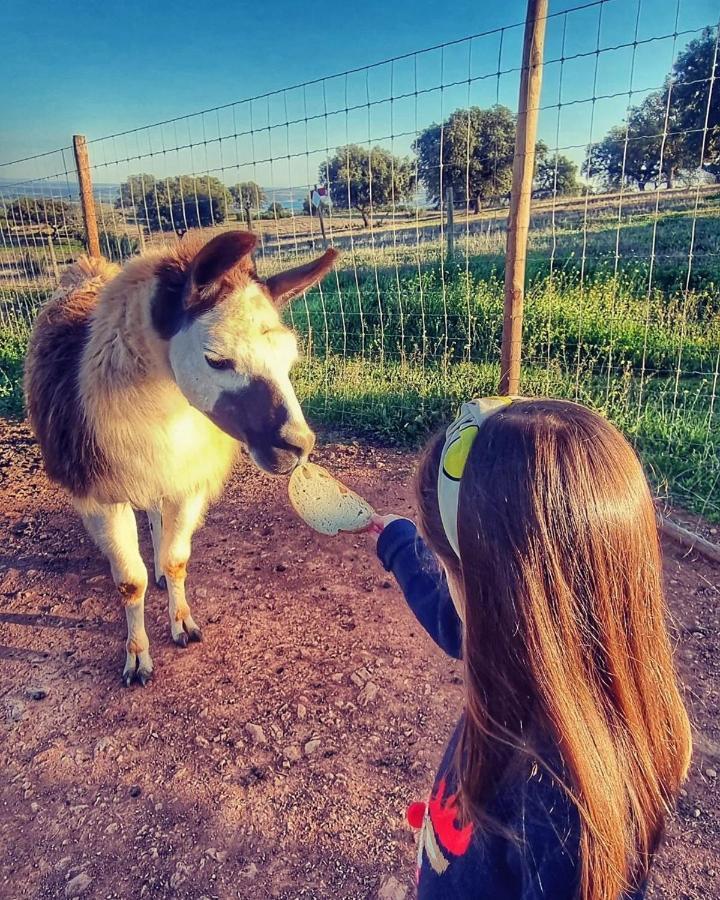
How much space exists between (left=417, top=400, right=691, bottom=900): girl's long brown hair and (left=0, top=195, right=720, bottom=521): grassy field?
3.16 meters

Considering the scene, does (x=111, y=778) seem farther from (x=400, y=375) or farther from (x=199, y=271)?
(x=400, y=375)

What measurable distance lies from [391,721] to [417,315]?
5.84 m

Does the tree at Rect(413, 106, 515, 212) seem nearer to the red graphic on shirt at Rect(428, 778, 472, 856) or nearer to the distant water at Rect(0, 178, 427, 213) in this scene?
the distant water at Rect(0, 178, 427, 213)

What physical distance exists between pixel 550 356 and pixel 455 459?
5692mm

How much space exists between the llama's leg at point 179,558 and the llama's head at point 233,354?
31.7 inches

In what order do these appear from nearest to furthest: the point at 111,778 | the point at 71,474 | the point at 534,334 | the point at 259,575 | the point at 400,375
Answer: the point at 111,778, the point at 71,474, the point at 259,575, the point at 400,375, the point at 534,334

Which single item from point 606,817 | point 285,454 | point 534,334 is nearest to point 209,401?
point 285,454

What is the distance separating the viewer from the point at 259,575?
3500 millimetres

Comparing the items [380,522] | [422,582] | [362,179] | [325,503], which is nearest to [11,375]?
[362,179]

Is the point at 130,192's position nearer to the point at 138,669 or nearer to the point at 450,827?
the point at 138,669

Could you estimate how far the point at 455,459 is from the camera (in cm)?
103

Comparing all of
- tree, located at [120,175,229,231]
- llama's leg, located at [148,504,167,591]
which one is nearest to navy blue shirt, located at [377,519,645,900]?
llama's leg, located at [148,504,167,591]

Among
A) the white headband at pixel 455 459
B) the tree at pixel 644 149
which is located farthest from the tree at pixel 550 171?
the white headband at pixel 455 459

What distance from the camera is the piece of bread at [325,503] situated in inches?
75.9
